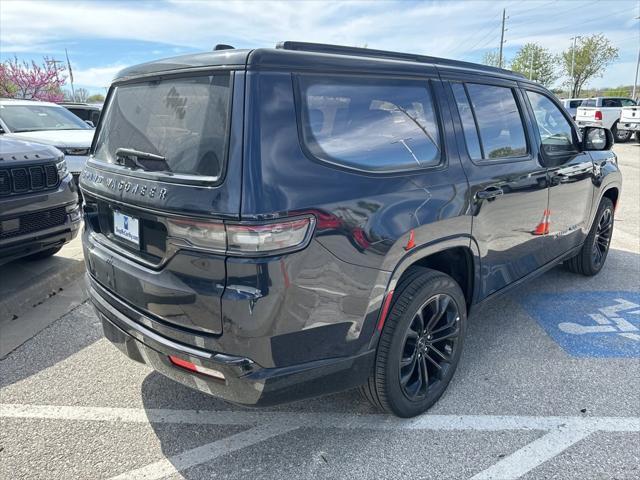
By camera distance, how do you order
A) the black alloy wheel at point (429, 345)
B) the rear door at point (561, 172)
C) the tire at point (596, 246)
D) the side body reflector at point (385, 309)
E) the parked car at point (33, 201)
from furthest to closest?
the tire at point (596, 246) < the parked car at point (33, 201) < the rear door at point (561, 172) < the black alloy wheel at point (429, 345) < the side body reflector at point (385, 309)

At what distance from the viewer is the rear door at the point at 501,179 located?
2.86 meters

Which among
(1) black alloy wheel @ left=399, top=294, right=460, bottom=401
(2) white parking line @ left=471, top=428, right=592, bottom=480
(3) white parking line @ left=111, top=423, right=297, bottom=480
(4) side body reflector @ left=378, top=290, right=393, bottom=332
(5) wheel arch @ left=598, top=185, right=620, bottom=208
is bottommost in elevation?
(3) white parking line @ left=111, top=423, right=297, bottom=480

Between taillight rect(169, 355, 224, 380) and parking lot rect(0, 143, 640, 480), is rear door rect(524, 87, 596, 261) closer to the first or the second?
parking lot rect(0, 143, 640, 480)

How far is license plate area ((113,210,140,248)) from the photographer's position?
89.6 inches

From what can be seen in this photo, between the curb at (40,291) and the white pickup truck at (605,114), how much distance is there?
20601 mm

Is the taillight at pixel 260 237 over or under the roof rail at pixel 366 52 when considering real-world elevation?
under

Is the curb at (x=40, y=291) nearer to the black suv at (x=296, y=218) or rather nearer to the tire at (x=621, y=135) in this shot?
the black suv at (x=296, y=218)

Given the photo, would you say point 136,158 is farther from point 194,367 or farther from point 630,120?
point 630,120

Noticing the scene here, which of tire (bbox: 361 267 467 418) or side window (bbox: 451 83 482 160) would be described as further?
side window (bbox: 451 83 482 160)

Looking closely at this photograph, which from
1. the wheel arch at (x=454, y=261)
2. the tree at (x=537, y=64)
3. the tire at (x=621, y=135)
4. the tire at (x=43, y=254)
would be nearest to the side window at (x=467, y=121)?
the wheel arch at (x=454, y=261)

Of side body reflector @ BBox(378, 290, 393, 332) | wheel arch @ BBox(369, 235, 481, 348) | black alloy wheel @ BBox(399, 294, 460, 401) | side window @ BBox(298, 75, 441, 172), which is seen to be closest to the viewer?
side window @ BBox(298, 75, 441, 172)

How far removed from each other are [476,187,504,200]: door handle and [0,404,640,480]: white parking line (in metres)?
1.27

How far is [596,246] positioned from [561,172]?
59.0 inches

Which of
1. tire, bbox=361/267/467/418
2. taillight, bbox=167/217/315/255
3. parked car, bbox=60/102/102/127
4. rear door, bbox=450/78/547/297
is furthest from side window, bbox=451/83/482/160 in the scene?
parked car, bbox=60/102/102/127
